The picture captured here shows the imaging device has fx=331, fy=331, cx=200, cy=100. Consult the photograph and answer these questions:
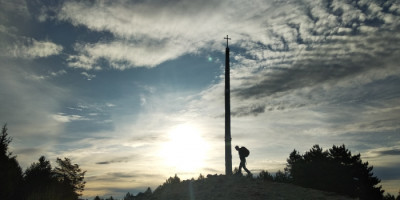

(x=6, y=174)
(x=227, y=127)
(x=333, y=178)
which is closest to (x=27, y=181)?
(x=6, y=174)

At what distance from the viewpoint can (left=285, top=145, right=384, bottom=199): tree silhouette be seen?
31.0 m

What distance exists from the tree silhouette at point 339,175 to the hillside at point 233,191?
8.27m

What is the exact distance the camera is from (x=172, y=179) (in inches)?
1131

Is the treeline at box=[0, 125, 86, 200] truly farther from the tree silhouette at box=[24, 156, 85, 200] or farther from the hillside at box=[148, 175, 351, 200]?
the hillside at box=[148, 175, 351, 200]

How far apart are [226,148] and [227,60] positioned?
8.26 m

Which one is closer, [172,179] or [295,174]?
[172,179]

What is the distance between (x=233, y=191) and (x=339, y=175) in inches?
595

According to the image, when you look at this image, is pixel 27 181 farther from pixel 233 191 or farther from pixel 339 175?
pixel 339 175

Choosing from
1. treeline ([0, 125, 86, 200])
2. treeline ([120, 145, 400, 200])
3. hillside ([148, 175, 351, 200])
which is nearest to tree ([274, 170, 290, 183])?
treeline ([120, 145, 400, 200])

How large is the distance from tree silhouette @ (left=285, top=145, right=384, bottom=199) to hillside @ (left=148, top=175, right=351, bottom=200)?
827 cm

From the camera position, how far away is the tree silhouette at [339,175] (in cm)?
3100

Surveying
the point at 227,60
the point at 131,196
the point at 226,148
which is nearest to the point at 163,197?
the point at 131,196

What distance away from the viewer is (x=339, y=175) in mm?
31875

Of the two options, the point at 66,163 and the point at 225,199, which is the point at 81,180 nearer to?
the point at 66,163
